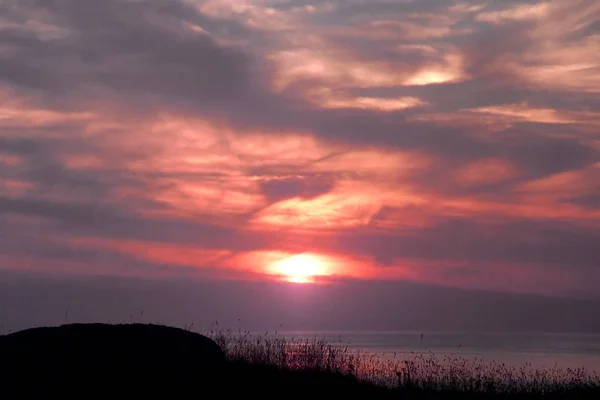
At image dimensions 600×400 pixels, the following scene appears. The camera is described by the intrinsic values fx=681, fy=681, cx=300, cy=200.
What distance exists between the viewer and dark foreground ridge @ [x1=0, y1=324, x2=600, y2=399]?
1424 centimetres

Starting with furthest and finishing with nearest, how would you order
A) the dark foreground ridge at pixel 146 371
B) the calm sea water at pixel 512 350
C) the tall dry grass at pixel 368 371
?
the calm sea water at pixel 512 350, the tall dry grass at pixel 368 371, the dark foreground ridge at pixel 146 371

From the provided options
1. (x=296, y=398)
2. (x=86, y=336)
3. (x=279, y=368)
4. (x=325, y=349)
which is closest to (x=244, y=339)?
(x=325, y=349)

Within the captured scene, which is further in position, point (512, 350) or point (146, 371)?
point (512, 350)

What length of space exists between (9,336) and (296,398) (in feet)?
24.2

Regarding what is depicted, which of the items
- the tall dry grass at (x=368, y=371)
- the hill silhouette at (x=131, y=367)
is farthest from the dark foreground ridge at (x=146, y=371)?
the tall dry grass at (x=368, y=371)

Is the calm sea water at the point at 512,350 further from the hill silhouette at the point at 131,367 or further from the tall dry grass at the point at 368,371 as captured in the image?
the hill silhouette at the point at 131,367

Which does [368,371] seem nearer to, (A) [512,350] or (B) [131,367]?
(B) [131,367]

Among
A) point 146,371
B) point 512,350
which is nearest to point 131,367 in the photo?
point 146,371

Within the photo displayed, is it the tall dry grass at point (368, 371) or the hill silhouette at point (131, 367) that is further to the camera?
the tall dry grass at point (368, 371)

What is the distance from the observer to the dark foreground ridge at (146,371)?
14.2m

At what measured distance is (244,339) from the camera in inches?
832

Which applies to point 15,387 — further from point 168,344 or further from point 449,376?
point 449,376

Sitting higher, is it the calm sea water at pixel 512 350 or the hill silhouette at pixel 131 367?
the hill silhouette at pixel 131 367

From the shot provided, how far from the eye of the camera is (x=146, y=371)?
15047 mm
